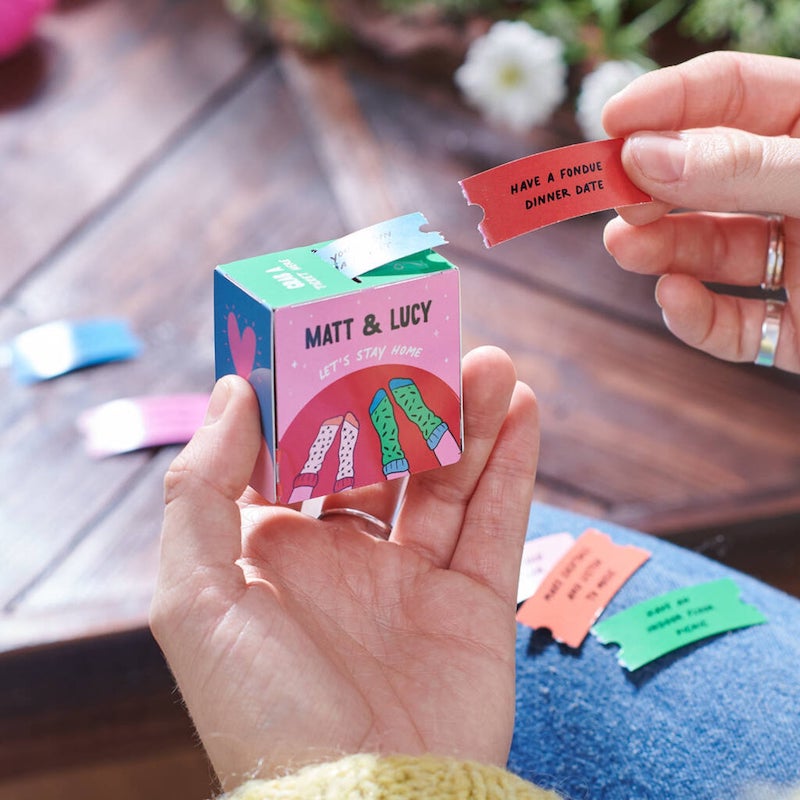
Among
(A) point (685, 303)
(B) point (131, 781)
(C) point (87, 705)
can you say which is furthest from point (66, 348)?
(A) point (685, 303)

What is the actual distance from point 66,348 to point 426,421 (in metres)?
0.63

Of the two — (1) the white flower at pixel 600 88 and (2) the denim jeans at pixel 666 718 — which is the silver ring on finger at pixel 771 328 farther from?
(1) the white flower at pixel 600 88

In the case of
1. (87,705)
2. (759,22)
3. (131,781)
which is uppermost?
(759,22)

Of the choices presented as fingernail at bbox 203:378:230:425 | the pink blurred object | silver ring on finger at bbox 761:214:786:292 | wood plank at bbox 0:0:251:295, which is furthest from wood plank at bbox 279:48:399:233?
fingernail at bbox 203:378:230:425

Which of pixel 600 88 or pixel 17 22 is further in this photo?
pixel 17 22

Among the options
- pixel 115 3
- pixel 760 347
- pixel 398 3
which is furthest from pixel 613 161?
pixel 115 3

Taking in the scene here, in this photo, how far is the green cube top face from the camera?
720mm

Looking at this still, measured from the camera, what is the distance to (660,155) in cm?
82

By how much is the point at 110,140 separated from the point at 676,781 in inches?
48.6

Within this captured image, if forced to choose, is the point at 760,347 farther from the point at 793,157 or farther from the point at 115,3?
the point at 115,3

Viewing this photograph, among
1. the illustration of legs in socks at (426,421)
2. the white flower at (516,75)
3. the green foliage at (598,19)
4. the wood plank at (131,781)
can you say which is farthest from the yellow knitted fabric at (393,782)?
the green foliage at (598,19)

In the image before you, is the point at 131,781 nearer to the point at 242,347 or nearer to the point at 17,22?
the point at 242,347

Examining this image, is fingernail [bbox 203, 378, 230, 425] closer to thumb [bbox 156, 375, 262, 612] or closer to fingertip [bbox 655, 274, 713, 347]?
thumb [bbox 156, 375, 262, 612]

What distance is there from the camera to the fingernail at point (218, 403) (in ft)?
2.44
